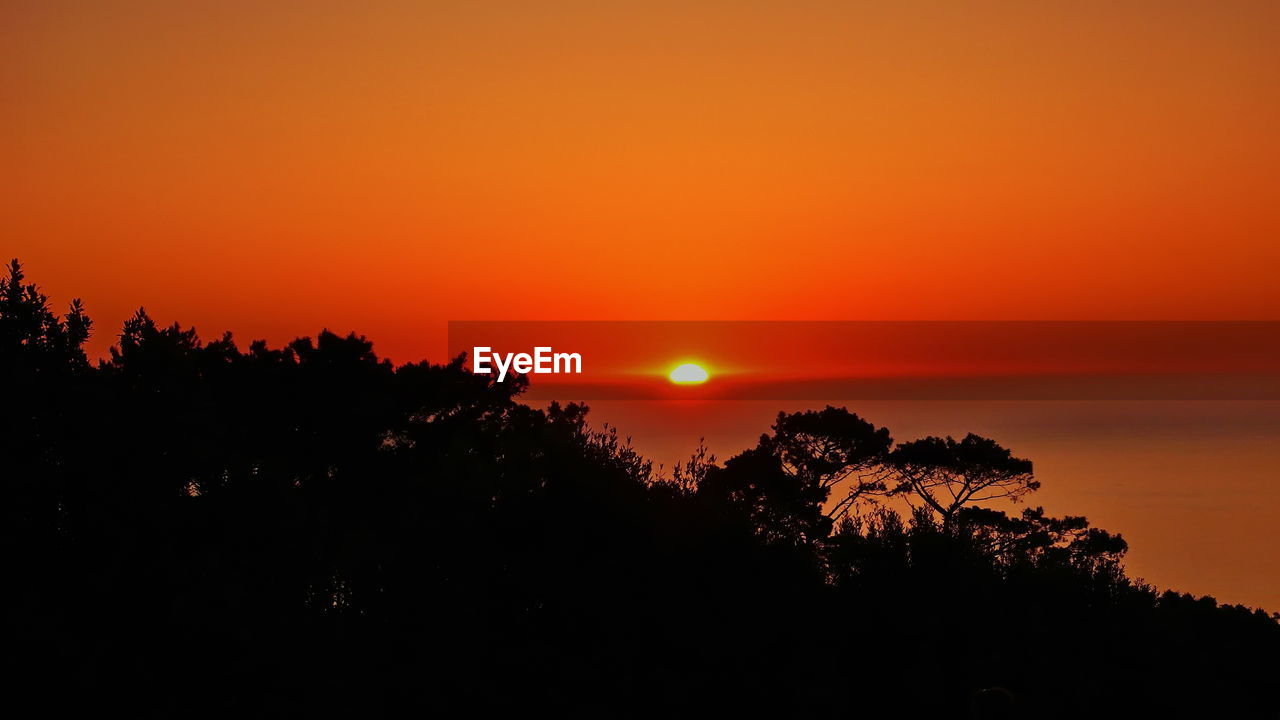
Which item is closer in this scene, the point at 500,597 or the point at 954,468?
the point at 500,597

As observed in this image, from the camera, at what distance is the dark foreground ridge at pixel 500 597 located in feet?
47.4

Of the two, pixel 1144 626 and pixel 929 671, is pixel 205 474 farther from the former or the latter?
pixel 1144 626

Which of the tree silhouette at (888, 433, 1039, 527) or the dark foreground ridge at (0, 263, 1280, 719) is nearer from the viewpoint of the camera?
the dark foreground ridge at (0, 263, 1280, 719)

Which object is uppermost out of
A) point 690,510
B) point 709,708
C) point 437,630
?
point 690,510

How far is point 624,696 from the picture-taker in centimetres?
1443

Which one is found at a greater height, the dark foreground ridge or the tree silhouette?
the tree silhouette

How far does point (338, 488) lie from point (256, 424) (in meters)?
3.86

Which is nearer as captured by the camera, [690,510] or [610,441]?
[690,510]

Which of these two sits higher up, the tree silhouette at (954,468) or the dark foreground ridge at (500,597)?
the tree silhouette at (954,468)

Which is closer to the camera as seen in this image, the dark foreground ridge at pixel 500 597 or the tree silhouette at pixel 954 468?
the dark foreground ridge at pixel 500 597

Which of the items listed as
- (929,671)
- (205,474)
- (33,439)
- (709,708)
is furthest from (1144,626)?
(33,439)

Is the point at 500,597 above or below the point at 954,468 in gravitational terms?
below

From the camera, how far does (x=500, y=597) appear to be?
1659cm

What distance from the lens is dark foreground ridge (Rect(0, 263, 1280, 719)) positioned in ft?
47.4
